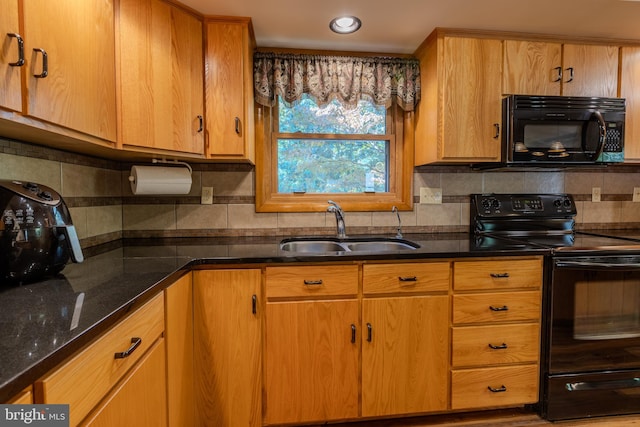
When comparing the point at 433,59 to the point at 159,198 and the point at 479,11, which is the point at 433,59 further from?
the point at 159,198

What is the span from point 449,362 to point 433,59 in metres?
1.64

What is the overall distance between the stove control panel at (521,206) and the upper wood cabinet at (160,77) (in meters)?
1.76

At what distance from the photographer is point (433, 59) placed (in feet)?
6.25

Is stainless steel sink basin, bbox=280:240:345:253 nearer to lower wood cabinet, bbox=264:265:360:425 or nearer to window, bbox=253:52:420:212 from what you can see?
window, bbox=253:52:420:212

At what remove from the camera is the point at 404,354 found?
5.23 feet

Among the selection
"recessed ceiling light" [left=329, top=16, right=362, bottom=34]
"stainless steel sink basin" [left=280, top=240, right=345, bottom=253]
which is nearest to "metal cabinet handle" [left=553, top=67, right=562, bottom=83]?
"recessed ceiling light" [left=329, top=16, right=362, bottom=34]

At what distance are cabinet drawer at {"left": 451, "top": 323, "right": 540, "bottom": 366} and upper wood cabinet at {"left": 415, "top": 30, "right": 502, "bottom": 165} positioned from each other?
919 mm

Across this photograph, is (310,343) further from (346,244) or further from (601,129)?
(601,129)

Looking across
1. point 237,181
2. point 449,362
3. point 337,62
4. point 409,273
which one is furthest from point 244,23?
point 449,362

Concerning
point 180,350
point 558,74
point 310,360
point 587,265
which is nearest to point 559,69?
point 558,74

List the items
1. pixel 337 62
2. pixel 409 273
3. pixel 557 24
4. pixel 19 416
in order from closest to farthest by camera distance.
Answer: pixel 19 416, pixel 409 273, pixel 557 24, pixel 337 62

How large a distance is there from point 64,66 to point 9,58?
0.21 m

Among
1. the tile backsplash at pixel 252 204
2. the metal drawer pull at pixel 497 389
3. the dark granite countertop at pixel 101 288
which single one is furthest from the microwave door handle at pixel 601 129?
the metal drawer pull at pixel 497 389

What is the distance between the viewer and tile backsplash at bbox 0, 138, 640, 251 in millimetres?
1736
